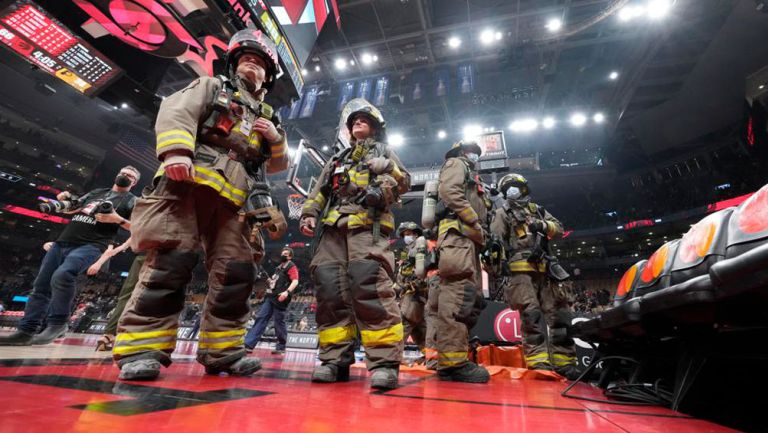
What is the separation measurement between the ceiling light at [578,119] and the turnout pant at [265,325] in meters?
17.4

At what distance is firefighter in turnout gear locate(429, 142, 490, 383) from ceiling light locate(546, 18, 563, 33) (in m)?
11.6

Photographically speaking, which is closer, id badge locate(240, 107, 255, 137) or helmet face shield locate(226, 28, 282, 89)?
id badge locate(240, 107, 255, 137)

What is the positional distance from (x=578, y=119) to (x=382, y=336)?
1897 cm

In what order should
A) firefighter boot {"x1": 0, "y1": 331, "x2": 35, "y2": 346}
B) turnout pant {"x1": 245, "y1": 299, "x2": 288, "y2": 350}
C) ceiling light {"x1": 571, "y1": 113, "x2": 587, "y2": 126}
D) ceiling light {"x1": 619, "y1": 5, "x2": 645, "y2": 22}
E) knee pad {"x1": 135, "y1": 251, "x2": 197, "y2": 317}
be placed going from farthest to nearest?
ceiling light {"x1": 571, "y1": 113, "x2": 587, "y2": 126}
ceiling light {"x1": 619, "y1": 5, "x2": 645, "y2": 22}
turnout pant {"x1": 245, "y1": 299, "x2": 288, "y2": 350}
firefighter boot {"x1": 0, "y1": 331, "x2": 35, "y2": 346}
knee pad {"x1": 135, "y1": 251, "x2": 197, "y2": 317}

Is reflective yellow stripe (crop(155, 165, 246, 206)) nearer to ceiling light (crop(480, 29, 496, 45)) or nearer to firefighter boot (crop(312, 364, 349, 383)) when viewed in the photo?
firefighter boot (crop(312, 364, 349, 383))

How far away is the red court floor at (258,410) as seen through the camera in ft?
2.39

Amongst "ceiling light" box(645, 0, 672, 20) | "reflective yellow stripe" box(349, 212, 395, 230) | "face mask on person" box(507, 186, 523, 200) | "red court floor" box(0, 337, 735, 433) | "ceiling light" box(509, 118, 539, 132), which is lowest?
"red court floor" box(0, 337, 735, 433)

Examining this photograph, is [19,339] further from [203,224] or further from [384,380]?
[384,380]

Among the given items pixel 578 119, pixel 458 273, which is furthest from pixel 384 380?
pixel 578 119

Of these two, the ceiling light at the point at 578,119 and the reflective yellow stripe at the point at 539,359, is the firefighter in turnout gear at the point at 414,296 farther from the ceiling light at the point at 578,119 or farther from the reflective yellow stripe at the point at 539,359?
the ceiling light at the point at 578,119

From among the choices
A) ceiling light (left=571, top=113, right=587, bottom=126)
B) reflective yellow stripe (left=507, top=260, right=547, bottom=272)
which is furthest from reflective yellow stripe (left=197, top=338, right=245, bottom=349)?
ceiling light (left=571, top=113, right=587, bottom=126)

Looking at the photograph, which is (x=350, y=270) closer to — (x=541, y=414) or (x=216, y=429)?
(x=541, y=414)

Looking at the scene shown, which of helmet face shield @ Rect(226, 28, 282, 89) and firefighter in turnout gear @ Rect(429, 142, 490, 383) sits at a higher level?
helmet face shield @ Rect(226, 28, 282, 89)

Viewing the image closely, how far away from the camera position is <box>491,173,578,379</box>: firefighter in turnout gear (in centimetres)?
338
